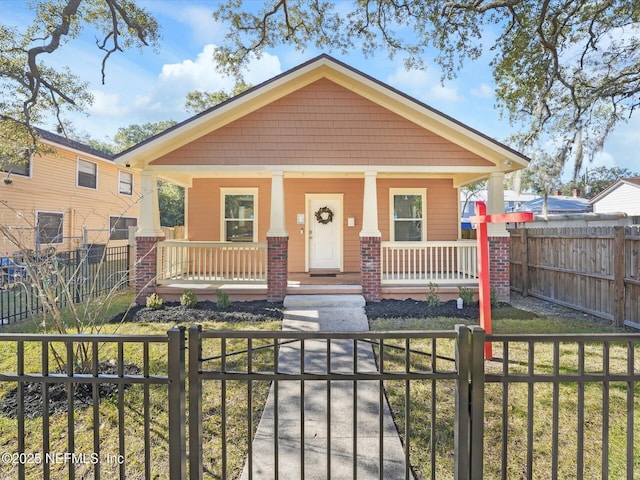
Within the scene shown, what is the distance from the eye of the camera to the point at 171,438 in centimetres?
196

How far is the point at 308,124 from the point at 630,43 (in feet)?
33.6

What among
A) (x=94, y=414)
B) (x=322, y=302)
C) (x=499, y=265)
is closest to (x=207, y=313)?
(x=322, y=302)

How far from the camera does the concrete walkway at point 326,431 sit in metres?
2.67

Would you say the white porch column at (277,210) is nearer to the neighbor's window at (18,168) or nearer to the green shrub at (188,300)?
the green shrub at (188,300)

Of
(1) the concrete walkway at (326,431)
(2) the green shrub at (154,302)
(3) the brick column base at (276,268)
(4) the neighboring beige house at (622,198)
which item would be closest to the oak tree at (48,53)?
(2) the green shrub at (154,302)

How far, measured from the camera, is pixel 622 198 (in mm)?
26688

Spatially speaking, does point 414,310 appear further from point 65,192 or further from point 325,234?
point 65,192

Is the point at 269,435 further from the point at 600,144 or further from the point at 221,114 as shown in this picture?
the point at 600,144

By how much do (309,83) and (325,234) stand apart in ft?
13.9

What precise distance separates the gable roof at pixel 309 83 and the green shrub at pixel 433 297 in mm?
3309

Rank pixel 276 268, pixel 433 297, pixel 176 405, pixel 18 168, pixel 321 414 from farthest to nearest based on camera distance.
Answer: pixel 18 168, pixel 276 268, pixel 433 297, pixel 321 414, pixel 176 405

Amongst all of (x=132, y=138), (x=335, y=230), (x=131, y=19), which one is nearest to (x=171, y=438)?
(x=335, y=230)

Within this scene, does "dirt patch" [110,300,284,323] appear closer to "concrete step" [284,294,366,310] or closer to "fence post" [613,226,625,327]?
"concrete step" [284,294,366,310]

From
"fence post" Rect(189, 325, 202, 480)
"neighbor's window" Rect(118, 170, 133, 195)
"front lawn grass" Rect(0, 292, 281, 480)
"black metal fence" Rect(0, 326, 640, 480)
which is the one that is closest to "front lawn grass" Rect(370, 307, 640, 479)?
"black metal fence" Rect(0, 326, 640, 480)
